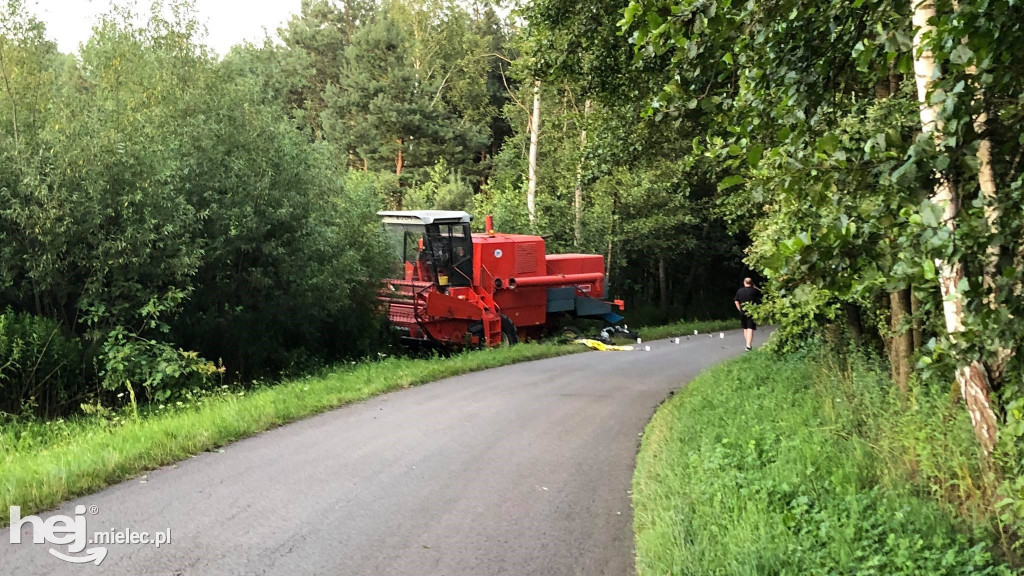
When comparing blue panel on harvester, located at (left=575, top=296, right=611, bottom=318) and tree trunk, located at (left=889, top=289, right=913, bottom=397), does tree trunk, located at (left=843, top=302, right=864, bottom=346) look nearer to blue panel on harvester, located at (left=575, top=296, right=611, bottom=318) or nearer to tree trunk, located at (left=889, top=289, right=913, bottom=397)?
tree trunk, located at (left=889, top=289, right=913, bottom=397)

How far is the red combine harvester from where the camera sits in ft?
59.7

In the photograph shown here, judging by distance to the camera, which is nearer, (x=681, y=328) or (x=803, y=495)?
(x=803, y=495)

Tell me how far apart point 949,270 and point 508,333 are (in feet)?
49.9

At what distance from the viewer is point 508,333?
19172mm

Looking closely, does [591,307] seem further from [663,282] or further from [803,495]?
[803,495]

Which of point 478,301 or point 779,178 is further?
point 478,301

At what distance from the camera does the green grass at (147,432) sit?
629 cm

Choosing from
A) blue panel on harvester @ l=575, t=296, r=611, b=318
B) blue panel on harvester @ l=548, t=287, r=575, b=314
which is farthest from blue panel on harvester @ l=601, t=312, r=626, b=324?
blue panel on harvester @ l=548, t=287, r=575, b=314

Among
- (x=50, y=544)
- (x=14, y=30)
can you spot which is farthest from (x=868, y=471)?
(x=14, y=30)

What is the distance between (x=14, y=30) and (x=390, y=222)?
29.0 ft

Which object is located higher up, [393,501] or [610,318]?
[610,318]

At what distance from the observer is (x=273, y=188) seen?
14.3 m

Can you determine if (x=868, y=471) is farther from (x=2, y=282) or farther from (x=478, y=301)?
(x=478, y=301)

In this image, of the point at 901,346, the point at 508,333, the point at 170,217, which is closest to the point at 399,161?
the point at 508,333
